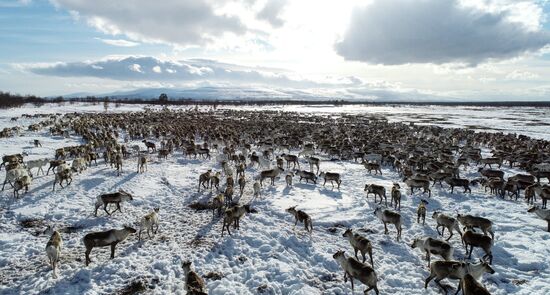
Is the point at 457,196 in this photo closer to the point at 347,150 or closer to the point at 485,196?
the point at 485,196

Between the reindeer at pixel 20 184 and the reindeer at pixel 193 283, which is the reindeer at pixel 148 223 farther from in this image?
the reindeer at pixel 20 184

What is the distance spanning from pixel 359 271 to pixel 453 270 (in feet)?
7.83

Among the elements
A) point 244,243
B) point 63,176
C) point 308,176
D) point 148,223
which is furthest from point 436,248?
point 63,176

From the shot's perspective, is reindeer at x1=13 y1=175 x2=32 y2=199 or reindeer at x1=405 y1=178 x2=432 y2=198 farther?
reindeer at x1=405 y1=178 x2=432 y2=198

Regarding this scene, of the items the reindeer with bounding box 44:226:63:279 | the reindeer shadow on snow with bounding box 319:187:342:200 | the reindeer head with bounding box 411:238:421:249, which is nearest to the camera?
the reindeer with bounding box 44:226:63:279

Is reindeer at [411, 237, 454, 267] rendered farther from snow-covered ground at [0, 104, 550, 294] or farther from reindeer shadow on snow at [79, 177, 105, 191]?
reindeer shadow on snow at [79, 177, 105, 191]

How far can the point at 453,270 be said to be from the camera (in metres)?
9.16

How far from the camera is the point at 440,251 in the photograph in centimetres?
1040

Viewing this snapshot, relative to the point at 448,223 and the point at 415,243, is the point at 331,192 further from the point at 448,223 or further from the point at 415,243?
the point at 415,243

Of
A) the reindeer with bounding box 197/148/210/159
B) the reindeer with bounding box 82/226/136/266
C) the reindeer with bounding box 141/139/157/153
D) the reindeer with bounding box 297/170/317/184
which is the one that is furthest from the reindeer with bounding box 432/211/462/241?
the reindeer with bounding box 141/139/157/153

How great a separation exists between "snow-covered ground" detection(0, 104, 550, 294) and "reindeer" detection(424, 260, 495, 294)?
321mm

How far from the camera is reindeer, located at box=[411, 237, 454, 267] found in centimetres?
1032

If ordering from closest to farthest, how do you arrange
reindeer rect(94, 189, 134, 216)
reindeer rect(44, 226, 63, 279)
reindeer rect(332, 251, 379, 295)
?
reindeer rect(332, 251, 379, 295)
reindeer rect(44, 226, 63, 279)
reindeer rect(94, 189, 134, 216)

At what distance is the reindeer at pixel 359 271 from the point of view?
8.91m
